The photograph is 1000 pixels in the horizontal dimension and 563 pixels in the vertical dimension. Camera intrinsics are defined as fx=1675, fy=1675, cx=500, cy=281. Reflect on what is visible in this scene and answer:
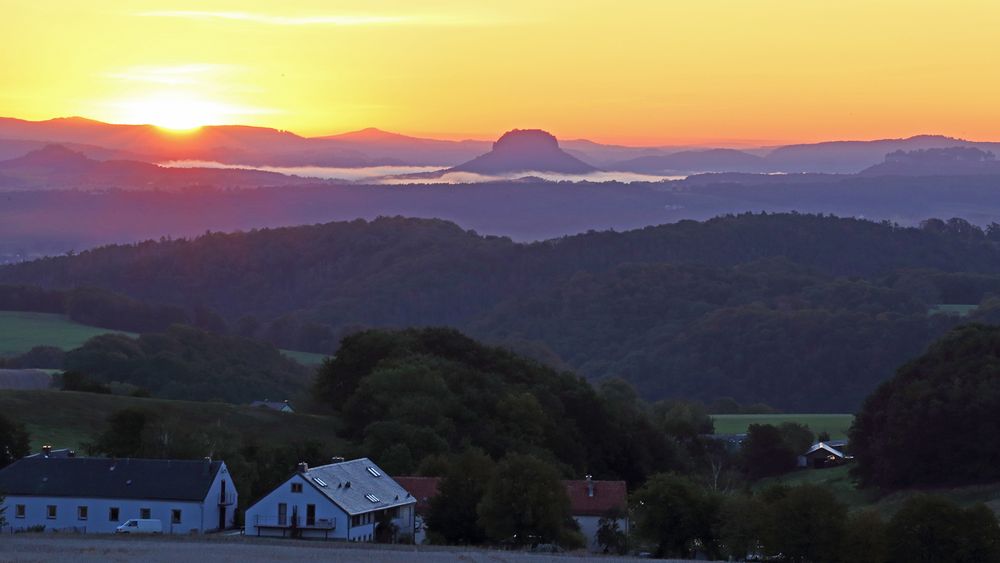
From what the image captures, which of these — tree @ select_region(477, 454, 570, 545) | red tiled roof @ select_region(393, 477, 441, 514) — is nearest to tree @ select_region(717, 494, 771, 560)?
tree @ select_region(477, 454, 570, 545)

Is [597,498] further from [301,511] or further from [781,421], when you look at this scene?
[781,421]

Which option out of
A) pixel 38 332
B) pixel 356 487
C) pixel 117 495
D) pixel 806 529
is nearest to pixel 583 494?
pixel 356 487

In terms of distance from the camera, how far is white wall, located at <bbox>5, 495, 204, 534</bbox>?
1906 inches

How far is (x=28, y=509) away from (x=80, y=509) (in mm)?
1598

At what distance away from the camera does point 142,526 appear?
4719 centimetres

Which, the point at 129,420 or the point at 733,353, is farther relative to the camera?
the point at 733,353

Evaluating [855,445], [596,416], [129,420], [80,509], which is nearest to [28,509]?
[80,509]

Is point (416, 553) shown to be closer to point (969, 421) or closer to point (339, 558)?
point (339, 558)

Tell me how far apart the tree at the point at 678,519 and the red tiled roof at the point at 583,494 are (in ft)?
17.9

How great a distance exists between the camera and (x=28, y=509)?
1938 inches

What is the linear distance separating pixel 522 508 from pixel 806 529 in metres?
8.24

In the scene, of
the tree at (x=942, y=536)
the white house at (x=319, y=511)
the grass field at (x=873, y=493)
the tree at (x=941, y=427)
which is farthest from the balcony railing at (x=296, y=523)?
the tree at (x=941, y=427)

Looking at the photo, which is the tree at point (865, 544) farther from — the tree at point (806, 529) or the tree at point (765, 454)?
the tree at point (765, 454)

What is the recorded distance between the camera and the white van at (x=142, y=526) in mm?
46562
